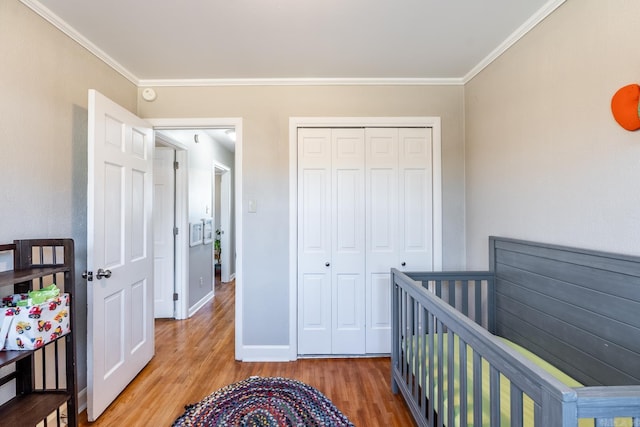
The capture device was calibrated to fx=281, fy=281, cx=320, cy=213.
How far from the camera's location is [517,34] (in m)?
1.82

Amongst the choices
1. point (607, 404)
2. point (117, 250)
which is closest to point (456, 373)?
point (607, 404)

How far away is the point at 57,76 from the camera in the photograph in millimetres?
1706

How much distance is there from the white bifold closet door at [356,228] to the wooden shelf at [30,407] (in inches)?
61.9

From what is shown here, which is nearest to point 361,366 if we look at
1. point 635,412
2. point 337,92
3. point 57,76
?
point 635,412

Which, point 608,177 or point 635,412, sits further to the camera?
point 608,177

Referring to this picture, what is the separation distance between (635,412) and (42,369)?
2.53 meters

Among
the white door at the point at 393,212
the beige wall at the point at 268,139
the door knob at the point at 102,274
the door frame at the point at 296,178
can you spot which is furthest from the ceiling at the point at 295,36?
the door knob at the point at 102,274

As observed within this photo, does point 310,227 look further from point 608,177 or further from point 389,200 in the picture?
point 608,177

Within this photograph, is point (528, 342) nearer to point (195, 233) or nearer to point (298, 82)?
point (298, 82)

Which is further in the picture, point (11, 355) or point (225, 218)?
point (225, 218)

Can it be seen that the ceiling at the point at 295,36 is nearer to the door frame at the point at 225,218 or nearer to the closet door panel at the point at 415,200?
the closet door panel at the point at 415,200

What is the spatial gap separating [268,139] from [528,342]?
7.84ft

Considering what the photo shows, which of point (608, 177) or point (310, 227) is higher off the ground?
point (608, 177)

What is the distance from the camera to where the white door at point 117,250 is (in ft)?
5.70
